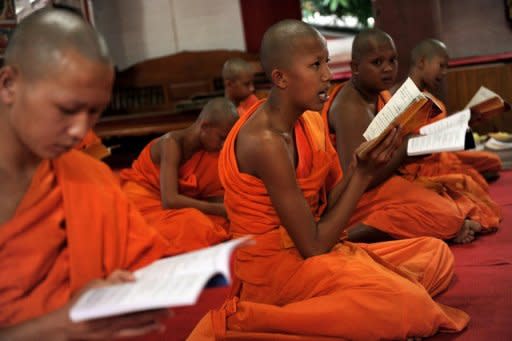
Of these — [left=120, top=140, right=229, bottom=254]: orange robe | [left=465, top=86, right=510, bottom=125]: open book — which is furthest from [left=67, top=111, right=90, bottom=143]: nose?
[left=465, top=86, right=510, bottom=125]: open book

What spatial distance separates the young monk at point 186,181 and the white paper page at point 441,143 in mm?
1433

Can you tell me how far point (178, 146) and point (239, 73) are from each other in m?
1.42

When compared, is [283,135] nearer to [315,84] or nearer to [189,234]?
[315,84]

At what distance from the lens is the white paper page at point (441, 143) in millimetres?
2718

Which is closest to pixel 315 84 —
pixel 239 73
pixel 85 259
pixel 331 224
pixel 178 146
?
pixel 331 224

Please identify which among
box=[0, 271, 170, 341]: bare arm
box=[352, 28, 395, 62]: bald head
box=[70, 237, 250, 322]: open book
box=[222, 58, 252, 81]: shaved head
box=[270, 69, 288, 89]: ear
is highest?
box=[270, 69, 288, 89]: ear

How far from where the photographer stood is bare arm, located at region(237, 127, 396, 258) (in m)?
2.61

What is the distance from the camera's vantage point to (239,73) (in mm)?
5668

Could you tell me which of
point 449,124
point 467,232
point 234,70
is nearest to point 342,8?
point 234,70

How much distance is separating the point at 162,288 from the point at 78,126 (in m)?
0.41

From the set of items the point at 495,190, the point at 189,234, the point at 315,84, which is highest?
the point at 315,84

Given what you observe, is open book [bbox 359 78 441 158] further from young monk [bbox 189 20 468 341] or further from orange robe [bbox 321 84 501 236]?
orange robe [bbox 321 84 501 236]

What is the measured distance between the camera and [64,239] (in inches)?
71.0

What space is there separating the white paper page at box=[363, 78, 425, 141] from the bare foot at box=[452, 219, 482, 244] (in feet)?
4.98
